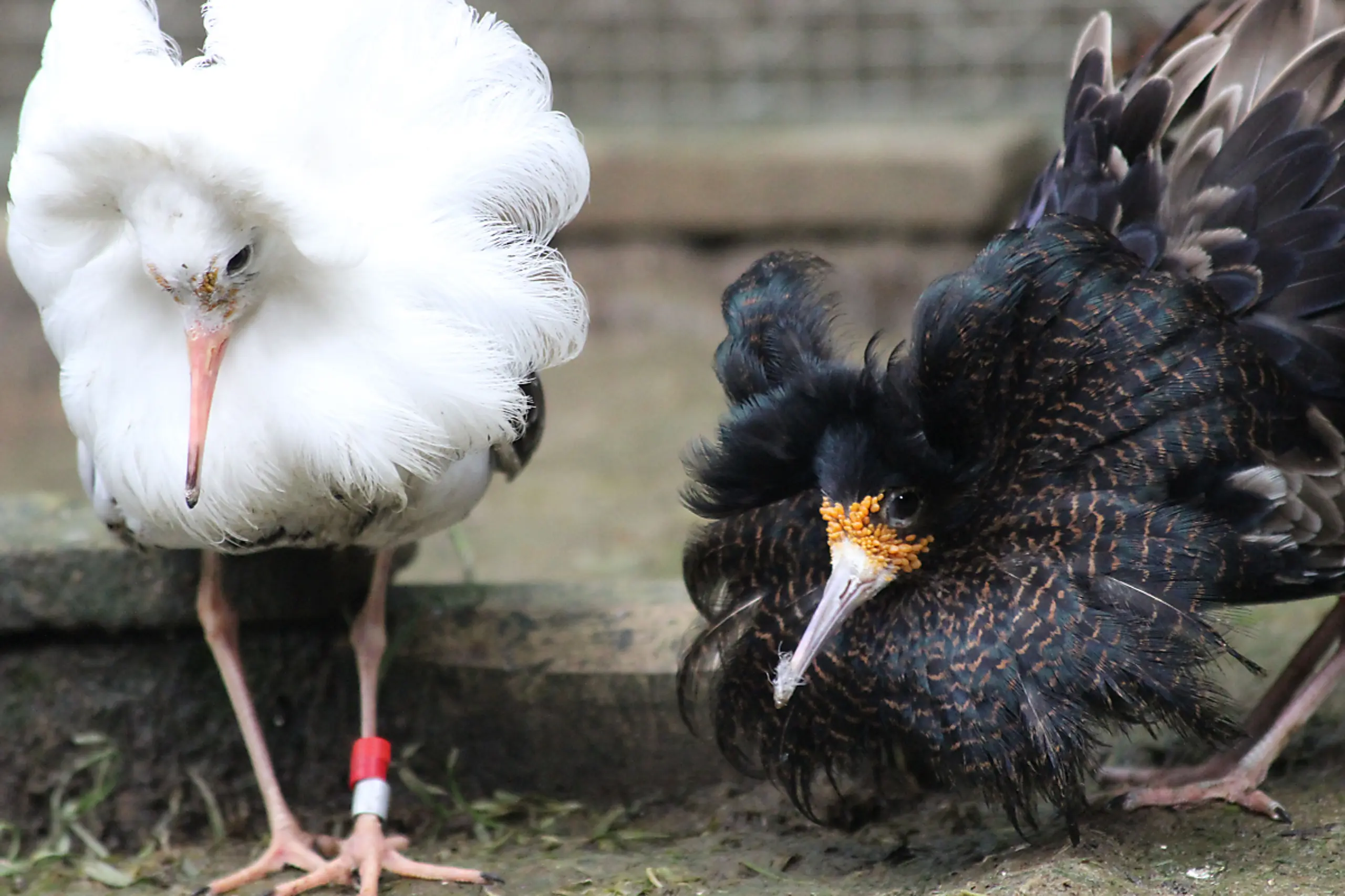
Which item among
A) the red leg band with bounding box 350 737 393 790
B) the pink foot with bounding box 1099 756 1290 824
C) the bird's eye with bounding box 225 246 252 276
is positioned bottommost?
the red leg band with bounding box 350 737 393 790

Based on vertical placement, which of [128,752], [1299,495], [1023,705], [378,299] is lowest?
[128,752]

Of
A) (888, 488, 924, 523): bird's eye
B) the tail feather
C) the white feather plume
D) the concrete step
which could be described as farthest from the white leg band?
(888, 488, 924, 523): bird's eye

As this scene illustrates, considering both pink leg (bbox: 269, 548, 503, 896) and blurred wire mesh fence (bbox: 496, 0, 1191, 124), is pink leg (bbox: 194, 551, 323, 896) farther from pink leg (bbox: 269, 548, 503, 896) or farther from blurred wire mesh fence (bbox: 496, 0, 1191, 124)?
blurred wire mesh fence (bbox: 496, 0, 1191, 124)

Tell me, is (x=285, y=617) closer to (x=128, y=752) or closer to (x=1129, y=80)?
(x=128, y=752)

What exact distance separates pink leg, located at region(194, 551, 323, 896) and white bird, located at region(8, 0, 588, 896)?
5.6 inches

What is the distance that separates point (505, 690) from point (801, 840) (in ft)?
2.46

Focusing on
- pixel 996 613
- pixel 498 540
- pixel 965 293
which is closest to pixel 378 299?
pixel 965 293

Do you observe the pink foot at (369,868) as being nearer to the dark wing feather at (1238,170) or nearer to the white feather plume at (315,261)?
the white feather plume at (315,261)

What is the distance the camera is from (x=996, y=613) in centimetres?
263

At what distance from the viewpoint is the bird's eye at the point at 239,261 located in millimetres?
2650

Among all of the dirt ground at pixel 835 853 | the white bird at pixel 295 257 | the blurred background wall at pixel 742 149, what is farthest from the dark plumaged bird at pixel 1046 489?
the blurred background wall at pixel 742 149

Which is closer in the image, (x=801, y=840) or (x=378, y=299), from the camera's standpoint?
(x=378, y=299)

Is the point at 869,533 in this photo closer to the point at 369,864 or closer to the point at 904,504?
the point at 904,504

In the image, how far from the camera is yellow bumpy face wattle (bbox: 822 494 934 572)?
263 cm
